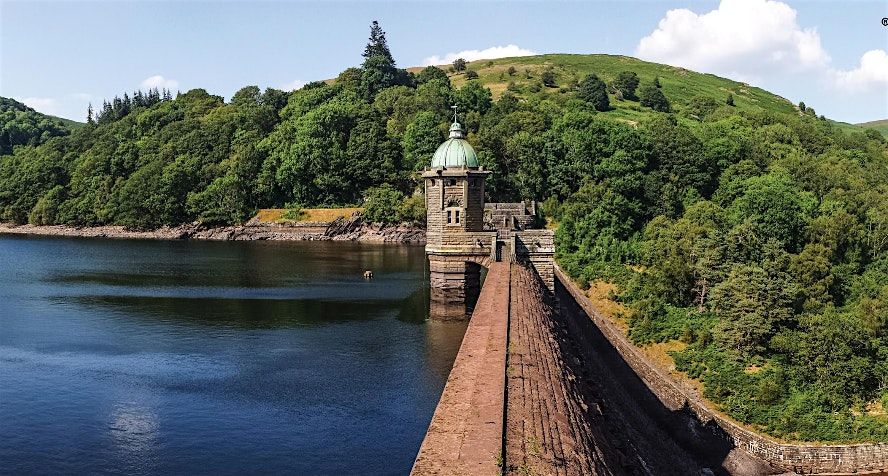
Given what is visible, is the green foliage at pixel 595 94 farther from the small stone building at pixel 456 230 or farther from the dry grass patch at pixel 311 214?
the small stone building at pixel 456 230

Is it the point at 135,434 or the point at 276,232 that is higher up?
the point at 276,232

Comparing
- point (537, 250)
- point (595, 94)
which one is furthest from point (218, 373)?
point (595, 94)

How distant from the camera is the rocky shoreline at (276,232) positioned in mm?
137625

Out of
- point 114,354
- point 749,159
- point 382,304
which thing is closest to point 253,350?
point 114,354

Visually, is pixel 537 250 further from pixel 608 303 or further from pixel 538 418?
pixel 538 418

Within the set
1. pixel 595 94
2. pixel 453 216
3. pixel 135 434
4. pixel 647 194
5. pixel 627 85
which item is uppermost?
pixel 627 85

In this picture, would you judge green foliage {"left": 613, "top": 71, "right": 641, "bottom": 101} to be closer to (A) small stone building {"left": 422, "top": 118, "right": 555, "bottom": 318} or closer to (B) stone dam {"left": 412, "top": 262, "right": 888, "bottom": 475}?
(A) small stone building {"left": 422, "top": 118, "right": 555, "bottom": 318}

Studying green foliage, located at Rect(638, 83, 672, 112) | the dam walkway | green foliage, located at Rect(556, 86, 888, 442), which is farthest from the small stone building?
green foliage, located at Rect(638, 83, 672, 112)

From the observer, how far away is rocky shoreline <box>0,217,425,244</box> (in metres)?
138

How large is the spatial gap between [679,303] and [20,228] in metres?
167

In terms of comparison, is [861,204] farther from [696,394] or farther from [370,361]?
[370,361]

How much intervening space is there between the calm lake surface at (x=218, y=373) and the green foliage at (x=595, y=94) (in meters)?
107

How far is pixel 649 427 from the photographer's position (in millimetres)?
39969

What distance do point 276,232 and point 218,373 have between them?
108m
